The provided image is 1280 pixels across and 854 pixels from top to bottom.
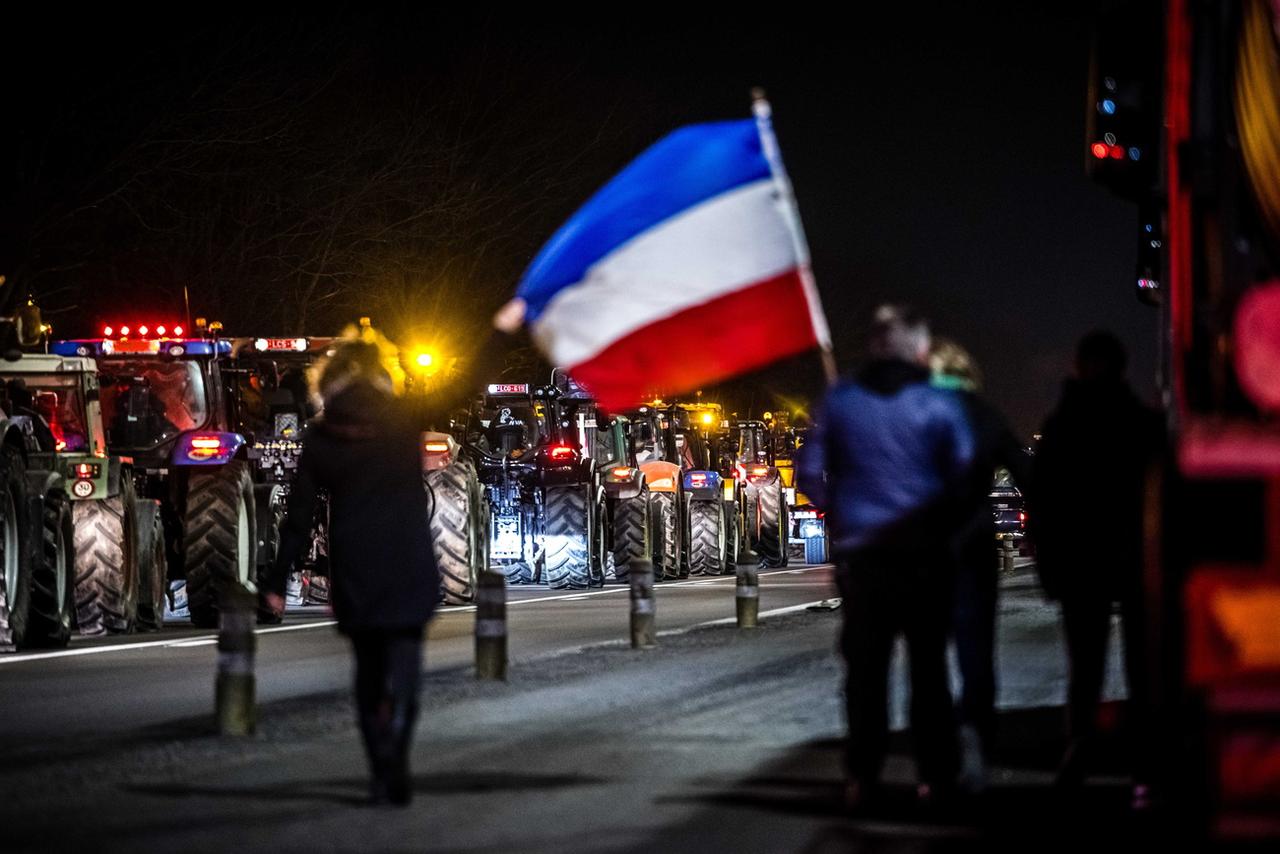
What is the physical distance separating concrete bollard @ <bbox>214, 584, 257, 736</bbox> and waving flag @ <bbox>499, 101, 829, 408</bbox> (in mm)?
3027

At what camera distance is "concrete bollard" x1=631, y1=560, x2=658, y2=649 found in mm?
19188

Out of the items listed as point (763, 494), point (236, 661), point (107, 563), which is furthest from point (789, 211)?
point (763, 494)

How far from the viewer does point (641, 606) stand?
1958cm

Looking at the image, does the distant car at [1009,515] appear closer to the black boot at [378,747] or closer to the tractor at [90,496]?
the tractor at [90,496]

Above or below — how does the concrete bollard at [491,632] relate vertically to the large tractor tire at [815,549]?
below

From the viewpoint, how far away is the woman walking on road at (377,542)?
9797 millimetres

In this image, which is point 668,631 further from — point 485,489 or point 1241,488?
point 1241,488

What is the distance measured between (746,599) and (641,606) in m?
3.07

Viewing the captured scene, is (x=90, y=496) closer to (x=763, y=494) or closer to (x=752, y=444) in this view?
(x=763, y=494)

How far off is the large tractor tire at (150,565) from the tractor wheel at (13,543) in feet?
9.23

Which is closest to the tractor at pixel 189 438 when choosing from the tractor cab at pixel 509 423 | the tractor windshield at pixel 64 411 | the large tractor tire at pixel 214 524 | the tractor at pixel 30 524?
the large tractor tire at pixel 214 524

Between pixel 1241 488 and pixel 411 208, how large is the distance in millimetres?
38251

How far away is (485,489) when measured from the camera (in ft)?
113

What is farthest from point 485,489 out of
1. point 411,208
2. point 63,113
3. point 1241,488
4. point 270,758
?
point 1241,488
